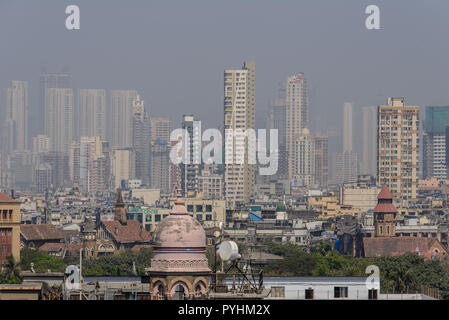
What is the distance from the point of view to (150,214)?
184875 millimetres

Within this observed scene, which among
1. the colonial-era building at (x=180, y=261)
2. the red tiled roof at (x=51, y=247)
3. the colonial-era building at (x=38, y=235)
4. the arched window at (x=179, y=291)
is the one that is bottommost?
the red tiled roof at (x=51, y=247)

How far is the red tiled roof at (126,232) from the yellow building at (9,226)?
23483mm

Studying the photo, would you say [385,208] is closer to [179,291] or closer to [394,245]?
[394,245]

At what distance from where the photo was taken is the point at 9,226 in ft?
393

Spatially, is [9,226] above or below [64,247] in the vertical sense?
above

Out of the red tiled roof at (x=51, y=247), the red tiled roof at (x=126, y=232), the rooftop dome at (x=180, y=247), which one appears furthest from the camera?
the red tiled roof at (x=126, y=232)

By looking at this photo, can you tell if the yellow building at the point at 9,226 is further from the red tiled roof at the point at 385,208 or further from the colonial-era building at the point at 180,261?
the colonial-era building at the point at 180,261

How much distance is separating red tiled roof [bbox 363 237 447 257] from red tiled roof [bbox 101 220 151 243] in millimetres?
21234

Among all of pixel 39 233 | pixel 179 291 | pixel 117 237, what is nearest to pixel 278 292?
pixel 179 291

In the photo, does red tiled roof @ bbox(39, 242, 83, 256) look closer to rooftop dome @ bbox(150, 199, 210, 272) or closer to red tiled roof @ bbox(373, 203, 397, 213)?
red tiled roof @ bbox(373, 203, 397, 213)

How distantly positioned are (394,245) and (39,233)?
33.8 m

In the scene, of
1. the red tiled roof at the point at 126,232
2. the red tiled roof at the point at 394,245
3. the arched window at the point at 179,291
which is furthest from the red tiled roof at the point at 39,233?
the arched window at the point at 179,291

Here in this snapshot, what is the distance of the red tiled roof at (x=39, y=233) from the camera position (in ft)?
479
